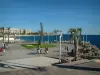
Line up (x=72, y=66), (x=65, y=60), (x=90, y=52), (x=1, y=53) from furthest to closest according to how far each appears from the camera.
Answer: (x=1, y=53), (x=90, y=52), (x=65, y=60), (x=72, y=66)

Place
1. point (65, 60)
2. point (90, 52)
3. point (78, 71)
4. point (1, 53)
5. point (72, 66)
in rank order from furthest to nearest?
point (1, 53) → point (90, 52) → point (65, 60) → point (72, 66) → point (78, 71)

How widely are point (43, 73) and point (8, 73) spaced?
2.77m

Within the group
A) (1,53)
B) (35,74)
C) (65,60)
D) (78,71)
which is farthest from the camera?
(1,53)

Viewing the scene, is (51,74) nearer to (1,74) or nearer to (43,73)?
(43,73)

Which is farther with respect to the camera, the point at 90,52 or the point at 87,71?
the point at 90,52

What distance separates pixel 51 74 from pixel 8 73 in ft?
11.2

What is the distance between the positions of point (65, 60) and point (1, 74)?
23.5ft

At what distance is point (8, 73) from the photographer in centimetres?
1479

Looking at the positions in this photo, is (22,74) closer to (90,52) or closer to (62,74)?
(62,74)

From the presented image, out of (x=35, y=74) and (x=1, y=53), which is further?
(x=1, y=53)

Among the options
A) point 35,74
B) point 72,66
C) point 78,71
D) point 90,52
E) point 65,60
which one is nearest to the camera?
point 35,74

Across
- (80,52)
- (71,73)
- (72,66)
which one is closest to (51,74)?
(71,73)

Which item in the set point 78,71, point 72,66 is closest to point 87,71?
point 78,71

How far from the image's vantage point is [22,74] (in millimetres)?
14445
